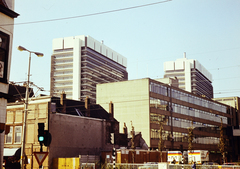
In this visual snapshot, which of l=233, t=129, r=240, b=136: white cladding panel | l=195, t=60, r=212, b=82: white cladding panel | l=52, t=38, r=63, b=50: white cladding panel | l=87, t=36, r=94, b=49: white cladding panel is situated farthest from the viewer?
l=195, t=60, r=212, b=82: white cladding panel

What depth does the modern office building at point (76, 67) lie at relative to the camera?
139875mm

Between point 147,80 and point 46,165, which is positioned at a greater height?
point 147,80

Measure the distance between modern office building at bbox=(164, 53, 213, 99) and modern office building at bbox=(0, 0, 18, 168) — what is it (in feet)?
502

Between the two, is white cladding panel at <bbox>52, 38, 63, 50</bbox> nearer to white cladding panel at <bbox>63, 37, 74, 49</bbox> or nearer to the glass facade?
white cladding panel at <bbox>63, 37, 74, 49</bbox>

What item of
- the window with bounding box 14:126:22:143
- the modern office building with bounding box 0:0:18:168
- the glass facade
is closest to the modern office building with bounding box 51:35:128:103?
the glass facade

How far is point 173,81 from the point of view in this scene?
98250 mm

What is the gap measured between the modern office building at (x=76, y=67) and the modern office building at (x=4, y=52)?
117 meters

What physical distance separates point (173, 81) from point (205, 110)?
12.6m

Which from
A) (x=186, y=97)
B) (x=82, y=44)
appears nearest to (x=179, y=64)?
(x=82, y=44)

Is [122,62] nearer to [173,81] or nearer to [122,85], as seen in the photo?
[173,81]

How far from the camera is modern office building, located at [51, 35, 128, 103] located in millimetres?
139875

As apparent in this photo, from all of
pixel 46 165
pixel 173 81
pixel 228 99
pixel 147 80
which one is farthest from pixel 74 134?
pixel 228 99

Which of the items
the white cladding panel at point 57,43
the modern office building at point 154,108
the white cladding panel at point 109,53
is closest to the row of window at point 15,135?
the modern office building at point 154,108

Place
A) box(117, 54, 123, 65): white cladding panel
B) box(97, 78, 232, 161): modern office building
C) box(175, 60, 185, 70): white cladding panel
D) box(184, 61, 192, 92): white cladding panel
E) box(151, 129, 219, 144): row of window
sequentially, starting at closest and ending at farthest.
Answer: box(97, 78, 232, 161): modern office building, box(151, 129, 219, 144): row of window, box(184, 61, 192, 92): white cladding panel, box(117, 54, 123, 65): white cladding panel, box(175, 60, 185, 70): white cladding panel
